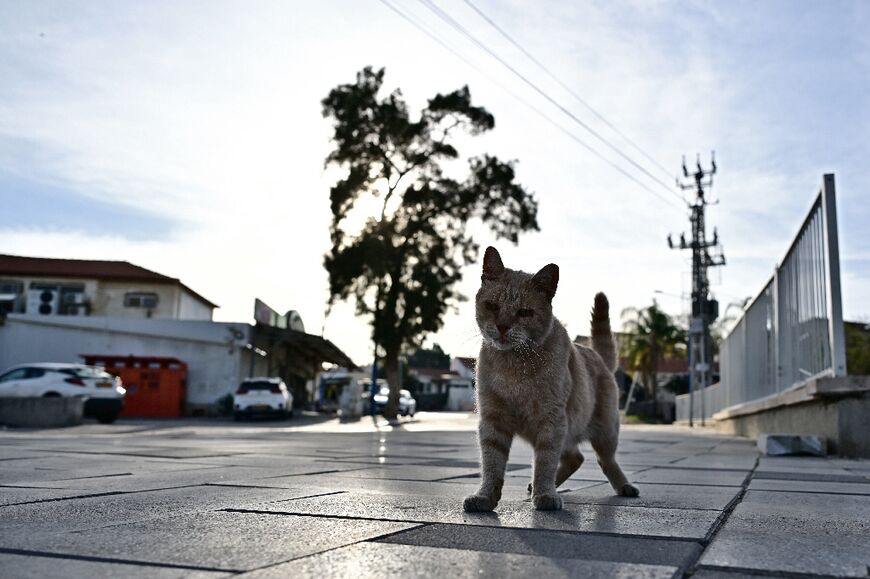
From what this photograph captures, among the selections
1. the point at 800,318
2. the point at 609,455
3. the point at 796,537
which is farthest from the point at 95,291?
the point at 796,537

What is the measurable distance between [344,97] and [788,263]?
24884 mm

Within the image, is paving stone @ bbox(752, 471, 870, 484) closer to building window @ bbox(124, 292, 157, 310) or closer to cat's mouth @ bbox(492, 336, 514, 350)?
cat's mouth @ bbox(492, 336, 514, 350)

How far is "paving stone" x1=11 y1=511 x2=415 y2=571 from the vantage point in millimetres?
2043

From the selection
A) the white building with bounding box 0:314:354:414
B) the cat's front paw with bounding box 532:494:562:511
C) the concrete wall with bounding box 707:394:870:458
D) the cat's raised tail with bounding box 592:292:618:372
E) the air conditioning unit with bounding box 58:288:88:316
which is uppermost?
the air conditioning unit with bounding box 58:288:88:316

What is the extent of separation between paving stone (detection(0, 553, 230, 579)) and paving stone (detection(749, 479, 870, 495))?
11.6 feet

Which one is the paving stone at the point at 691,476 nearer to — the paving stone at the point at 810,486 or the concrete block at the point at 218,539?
the paving stone at the point at 810,486

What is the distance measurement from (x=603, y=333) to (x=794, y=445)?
14.9 feet

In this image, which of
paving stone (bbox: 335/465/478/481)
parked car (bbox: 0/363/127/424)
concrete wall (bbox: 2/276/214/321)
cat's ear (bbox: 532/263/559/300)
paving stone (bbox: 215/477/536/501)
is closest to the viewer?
cat's ear (bbox: 532/263/559/300)

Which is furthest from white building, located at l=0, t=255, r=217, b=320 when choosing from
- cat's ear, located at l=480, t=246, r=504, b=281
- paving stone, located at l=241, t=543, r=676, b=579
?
paving stone, located at l=241, t=543, r=676, b=579

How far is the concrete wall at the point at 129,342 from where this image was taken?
33.2 meters

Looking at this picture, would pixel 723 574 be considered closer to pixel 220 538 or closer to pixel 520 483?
Answer: pixel 220 538

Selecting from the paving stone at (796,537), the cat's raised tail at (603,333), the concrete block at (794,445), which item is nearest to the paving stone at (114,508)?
the paving stone at (796,537)

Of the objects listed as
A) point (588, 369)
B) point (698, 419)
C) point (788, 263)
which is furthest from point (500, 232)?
point (588, 369)

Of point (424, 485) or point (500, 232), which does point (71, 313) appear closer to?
point (500, 232)
